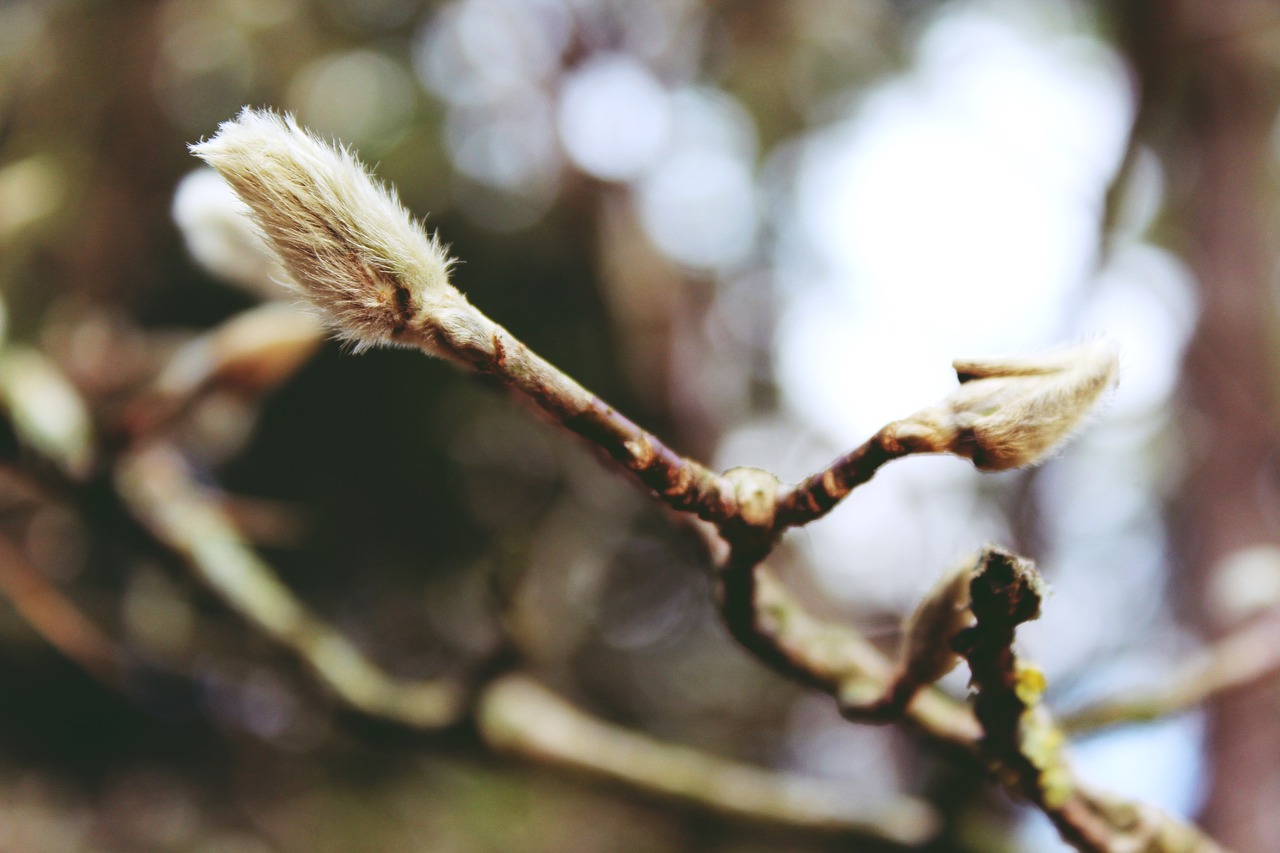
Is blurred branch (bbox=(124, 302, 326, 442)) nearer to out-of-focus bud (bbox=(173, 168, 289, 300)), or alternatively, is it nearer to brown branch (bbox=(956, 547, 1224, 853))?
out-of-focus bud (bbox=(173, 168, 289, 300))

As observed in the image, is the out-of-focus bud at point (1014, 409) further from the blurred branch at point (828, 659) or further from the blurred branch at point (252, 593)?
the blurred branch at point (252, 593)

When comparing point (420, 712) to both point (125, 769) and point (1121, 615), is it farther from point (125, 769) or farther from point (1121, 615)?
point (1121, 615)

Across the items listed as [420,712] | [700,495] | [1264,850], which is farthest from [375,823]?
[700,495]

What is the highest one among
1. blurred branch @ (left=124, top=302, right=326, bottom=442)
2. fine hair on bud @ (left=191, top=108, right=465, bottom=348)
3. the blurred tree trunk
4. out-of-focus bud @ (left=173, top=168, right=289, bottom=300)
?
the blurred tree trunk

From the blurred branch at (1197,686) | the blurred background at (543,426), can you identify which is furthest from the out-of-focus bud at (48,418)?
the blurred branch at (1197,686)

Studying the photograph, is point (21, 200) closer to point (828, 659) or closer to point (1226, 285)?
point (828, 659)

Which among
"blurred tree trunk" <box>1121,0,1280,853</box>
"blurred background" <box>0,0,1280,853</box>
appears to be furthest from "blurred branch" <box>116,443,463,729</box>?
"blurred tree trunk" <box>1121,0,1280,853</box>
